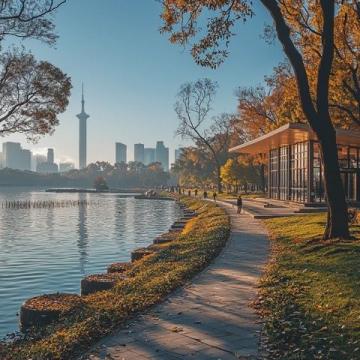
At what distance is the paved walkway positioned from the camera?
7.09 m

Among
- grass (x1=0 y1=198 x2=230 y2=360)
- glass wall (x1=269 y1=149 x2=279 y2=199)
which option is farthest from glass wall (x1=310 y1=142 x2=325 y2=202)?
grass (x1=0 y1=198 x2=230 y2=360)

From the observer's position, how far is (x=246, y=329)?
8133 mm

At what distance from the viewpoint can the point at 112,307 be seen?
978 cm

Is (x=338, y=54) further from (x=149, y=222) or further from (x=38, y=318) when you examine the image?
(x=149, y=222)

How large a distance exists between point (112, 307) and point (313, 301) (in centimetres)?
381

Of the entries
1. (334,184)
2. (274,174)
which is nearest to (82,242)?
(334,184)

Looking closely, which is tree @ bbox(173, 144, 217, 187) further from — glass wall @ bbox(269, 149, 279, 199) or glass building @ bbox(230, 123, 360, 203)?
glass building @ bbox(230, 123, 360, 203)

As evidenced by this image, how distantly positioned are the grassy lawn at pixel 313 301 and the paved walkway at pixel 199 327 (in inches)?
14.6

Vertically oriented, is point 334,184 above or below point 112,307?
above

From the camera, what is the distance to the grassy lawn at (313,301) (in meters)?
7.02

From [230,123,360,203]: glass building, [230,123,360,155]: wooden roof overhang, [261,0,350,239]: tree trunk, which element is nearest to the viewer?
[261,0,350,239]: tree trunk

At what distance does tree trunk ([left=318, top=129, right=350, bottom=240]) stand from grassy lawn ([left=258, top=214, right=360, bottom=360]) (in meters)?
0.79

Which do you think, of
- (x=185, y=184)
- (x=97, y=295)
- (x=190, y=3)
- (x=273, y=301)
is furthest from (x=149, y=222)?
(x=185, y=184)

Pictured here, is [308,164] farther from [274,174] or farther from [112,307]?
[112,307]
